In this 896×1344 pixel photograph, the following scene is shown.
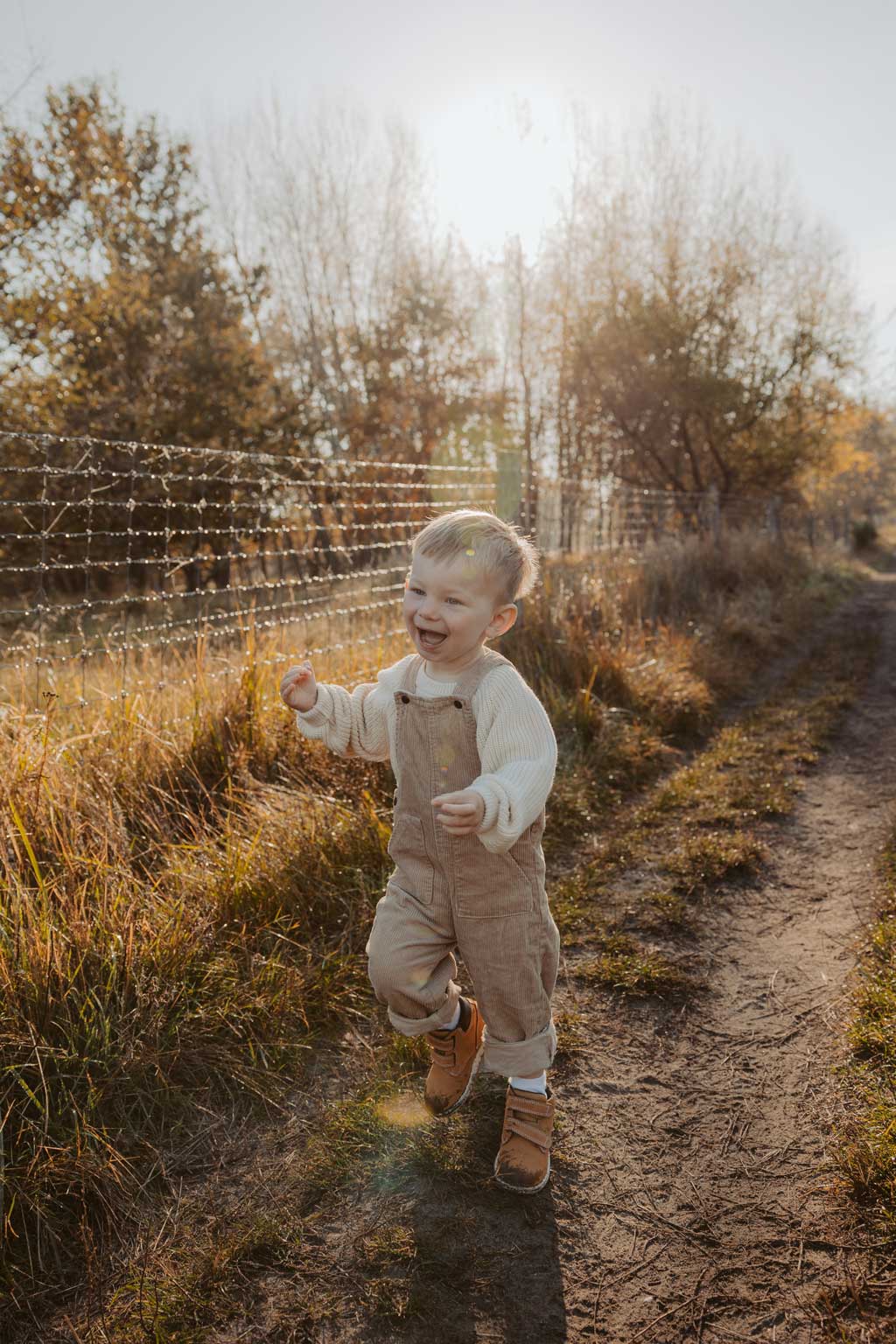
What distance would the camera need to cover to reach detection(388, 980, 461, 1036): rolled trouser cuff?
225cm

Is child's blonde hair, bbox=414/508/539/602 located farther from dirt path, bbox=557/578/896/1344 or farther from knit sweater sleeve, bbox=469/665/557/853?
dirt path, bbox=557/578/896/1344

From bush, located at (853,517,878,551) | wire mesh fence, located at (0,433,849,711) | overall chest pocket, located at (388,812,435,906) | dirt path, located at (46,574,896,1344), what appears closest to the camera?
dirt path, located at (46,574,896,1344)

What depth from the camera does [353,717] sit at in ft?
7.59

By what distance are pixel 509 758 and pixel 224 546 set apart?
1159 cm

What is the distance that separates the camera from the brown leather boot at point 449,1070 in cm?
233

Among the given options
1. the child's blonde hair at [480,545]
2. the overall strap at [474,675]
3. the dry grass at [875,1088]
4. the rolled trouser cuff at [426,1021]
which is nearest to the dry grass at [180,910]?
the rolled trouser cuff at [426,1021]

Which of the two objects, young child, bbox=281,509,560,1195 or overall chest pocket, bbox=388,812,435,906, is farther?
overall chest pocket, bbox=388,812,435,906

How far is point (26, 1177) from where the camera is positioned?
1945mm

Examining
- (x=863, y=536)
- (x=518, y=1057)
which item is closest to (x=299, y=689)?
(x=518, y=1057)

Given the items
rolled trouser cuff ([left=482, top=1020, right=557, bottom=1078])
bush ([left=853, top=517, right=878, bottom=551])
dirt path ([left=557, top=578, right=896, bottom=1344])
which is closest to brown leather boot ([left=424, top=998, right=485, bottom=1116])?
rolled trouser cuff ([left=482, top=1020, right=557, bottom=1078])

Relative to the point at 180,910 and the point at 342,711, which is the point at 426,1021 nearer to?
the point at 342,711

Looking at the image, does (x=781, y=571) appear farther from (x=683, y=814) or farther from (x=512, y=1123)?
(x=512, y=1123)

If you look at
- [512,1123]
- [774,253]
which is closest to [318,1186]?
[512,1123]

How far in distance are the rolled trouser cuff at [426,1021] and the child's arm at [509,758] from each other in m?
0.65
